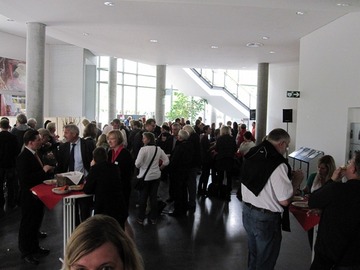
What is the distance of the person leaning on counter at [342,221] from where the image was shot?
2.45 meters

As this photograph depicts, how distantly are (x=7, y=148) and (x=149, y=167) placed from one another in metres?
2.51

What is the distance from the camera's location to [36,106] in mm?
8602

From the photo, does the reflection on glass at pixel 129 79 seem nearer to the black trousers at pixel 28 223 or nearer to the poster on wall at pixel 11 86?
the poster on wall at pixel 11 86

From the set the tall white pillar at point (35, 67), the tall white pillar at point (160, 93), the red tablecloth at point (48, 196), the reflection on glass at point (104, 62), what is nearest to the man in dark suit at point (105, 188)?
the red tablecloth at point (48, 196)

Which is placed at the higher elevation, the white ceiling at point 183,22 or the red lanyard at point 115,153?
the white ceiling at point 183,22

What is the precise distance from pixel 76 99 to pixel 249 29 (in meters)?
9.24

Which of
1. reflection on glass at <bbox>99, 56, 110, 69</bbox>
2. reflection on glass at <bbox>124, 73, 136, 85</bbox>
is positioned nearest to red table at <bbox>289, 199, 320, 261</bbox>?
reflection on glass at <bbox>99, 56, 110, 69</bbox>

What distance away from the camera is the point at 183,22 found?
318 inches

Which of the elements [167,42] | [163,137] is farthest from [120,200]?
[167,42]

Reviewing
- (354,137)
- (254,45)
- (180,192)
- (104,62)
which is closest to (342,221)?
(180,192)

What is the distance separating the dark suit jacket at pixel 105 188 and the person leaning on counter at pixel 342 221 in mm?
2017

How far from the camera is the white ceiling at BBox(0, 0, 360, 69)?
6.68 meters

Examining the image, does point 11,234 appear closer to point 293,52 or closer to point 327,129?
point 327,129

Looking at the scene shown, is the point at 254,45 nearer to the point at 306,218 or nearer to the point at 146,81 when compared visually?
the point at 306,218
